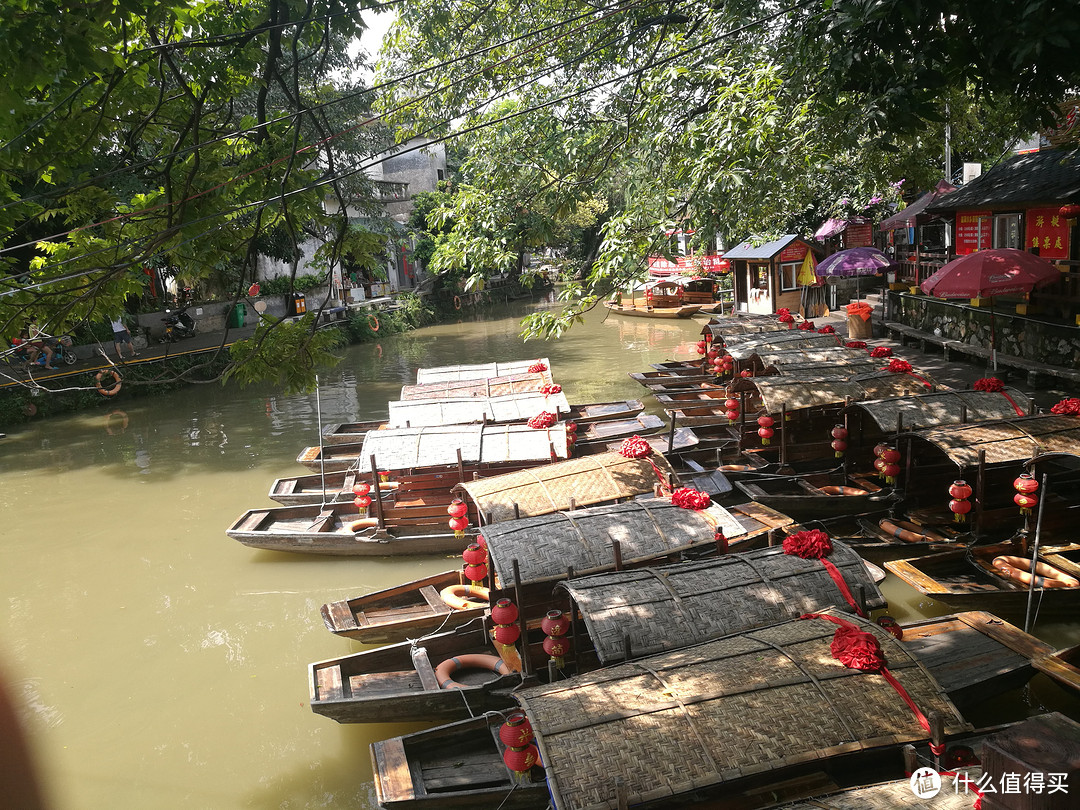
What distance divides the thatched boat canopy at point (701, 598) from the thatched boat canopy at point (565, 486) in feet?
6.93

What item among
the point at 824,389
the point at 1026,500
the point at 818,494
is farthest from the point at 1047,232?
the point at 1026,500

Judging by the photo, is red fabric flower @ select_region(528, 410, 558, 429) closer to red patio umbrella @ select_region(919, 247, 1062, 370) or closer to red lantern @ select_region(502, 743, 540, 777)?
red lantern @ select_region(502, 743, 540, 777)

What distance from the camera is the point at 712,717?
16.6 ft

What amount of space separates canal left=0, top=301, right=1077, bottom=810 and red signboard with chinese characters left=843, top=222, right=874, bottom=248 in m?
10.6

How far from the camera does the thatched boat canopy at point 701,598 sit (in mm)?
6148

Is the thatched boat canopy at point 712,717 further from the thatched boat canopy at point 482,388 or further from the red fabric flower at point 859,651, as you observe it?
the thatched boat canopy at point 482,388

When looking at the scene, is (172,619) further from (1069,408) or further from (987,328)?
(987,328)

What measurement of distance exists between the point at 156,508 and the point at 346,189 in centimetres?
1803

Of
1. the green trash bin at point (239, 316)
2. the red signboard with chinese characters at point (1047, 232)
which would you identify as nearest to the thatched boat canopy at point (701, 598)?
the red signboard with chinese characters at point (1047, 232)

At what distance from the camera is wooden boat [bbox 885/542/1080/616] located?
25.9 feet

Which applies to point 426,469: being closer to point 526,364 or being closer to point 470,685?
point 470,685

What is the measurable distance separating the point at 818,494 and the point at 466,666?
5.58 meters

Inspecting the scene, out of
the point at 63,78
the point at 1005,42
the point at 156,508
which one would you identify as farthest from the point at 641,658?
the point at 156,508

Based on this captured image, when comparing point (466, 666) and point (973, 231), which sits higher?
point (973, 231)
